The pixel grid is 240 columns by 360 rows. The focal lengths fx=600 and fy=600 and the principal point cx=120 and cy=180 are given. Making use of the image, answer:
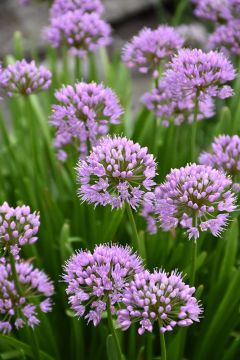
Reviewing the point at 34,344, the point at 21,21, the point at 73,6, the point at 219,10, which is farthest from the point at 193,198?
Result: the point at 21,21

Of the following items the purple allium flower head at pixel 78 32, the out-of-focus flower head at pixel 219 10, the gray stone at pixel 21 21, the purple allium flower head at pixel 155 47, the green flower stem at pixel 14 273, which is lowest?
the green flower stem at pixel 14 273

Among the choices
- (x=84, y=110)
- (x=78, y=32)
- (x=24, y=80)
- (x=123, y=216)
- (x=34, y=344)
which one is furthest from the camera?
(x=78, y=32)

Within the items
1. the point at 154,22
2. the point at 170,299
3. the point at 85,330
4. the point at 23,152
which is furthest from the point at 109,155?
the point at 154,22

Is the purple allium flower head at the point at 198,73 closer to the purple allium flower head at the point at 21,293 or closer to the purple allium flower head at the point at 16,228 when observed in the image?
the purple allium flower head at the point at 16,228

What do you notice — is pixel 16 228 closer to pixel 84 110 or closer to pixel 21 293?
pixel 21 293

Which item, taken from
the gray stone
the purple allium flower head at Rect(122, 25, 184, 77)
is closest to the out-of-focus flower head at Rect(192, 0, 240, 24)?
the purple allium flower head at Rect(122, 25, 184, 77)

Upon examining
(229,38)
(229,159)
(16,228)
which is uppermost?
(229,38)

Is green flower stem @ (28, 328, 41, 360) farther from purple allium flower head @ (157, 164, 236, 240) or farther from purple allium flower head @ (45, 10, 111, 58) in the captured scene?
purple allium flower head @ (45, 10, 111, 58)

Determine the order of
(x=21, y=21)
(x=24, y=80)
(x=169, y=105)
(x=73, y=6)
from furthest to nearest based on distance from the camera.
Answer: (x=21, y=21) < (x=73, y=6) < (x=169, y=105) < (x=24, y=80)

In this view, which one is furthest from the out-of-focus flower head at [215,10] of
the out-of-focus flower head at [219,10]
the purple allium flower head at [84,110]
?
the purple allium flower head at [84,110]
